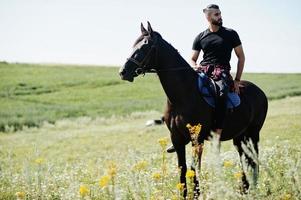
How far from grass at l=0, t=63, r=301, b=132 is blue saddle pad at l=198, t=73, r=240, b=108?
97.4ft

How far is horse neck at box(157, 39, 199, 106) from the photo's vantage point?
24.6ft

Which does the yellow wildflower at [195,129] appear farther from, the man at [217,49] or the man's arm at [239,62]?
the man's arm at [239,62]

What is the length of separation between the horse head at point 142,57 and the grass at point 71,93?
98.4 feet

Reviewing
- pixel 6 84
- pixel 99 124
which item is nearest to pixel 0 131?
pixel 99 124

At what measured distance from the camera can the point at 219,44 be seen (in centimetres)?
791

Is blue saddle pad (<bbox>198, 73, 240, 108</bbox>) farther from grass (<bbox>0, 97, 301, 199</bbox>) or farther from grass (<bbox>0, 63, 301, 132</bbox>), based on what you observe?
grass (<bbox>0, 63, 301, 132</bbox>)

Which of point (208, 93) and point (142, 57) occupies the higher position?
point (142, 57)

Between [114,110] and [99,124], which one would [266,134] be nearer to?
[99,124]

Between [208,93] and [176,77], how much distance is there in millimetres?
587

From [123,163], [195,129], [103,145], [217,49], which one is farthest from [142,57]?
[103,145]

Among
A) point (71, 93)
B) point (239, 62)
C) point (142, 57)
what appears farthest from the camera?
point (71, 93)

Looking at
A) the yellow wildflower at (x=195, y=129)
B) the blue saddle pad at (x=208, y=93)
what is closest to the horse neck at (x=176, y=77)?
the blue saddle pad at (x=208, y=93)

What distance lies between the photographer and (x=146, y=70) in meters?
7.52

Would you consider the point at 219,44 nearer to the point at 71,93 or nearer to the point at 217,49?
the point at 217,49
